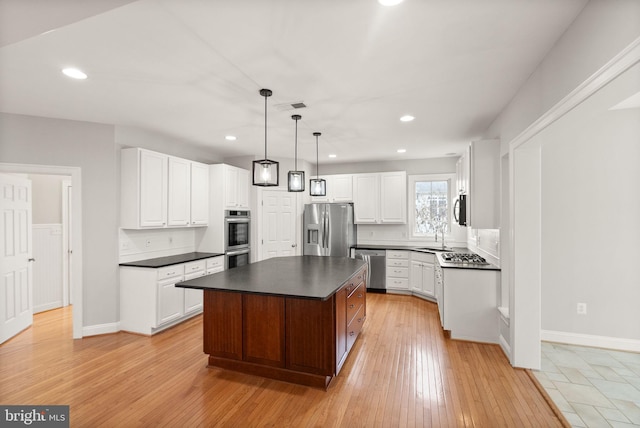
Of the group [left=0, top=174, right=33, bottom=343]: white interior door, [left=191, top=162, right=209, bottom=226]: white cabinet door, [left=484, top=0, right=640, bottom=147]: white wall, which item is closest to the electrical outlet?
[left=484, top=0, right=640, bottom=147]: white wall

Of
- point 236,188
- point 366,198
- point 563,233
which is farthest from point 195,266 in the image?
point 563,233

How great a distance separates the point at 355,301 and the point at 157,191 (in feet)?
9.92

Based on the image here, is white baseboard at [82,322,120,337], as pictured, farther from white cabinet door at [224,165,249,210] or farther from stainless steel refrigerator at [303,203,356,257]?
stainless steel refrigerator at [303,203,356,257]

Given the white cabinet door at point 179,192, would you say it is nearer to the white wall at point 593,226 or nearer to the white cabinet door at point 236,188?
the white cabinet door at point 236,188

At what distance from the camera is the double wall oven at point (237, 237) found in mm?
5023

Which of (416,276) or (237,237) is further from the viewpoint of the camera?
(416,276)

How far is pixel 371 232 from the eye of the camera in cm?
643

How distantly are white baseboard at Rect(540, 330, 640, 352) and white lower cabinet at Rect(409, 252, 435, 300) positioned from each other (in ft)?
5.69

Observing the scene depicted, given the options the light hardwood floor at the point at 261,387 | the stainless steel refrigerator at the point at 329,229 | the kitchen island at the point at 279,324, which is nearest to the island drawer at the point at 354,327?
the kitchen island at the point at 279,324

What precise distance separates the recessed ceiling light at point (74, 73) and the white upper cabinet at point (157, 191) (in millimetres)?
1375

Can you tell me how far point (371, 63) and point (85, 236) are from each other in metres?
3.84

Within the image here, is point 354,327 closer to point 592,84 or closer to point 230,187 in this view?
point 592,84

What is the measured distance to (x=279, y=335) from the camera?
2.63m

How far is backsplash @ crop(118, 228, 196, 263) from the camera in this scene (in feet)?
13.0
